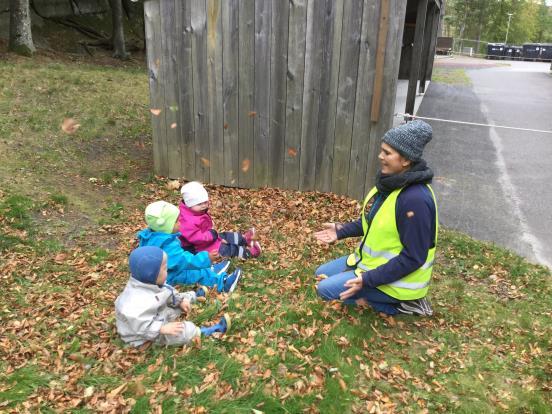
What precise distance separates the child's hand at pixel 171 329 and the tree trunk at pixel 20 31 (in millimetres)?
10997

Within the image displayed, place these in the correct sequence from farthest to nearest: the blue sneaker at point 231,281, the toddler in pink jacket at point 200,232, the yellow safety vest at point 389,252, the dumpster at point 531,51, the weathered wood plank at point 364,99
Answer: the dumpster at point 531,51, the weathered wood plank at point 364,99, the toddler in pink jacket at point 200,232, the blue sneaker at point 231,281, the yellow safety vest at point 389,252

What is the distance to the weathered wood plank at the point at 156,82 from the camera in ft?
21.6

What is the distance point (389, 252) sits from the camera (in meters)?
3.65

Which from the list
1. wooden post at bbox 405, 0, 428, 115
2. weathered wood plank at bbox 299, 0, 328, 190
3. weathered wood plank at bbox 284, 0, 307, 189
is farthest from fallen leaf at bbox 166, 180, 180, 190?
wooden post at bbox 405, 0, 428, 115

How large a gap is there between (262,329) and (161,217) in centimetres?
125

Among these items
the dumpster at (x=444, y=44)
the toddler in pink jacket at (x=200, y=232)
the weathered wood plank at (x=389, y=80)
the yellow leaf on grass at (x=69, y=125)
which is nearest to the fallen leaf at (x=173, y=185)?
the toddler in pink jacket at (x=200, y=232)

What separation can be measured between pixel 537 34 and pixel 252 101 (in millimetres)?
86597

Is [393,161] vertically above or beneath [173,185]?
above

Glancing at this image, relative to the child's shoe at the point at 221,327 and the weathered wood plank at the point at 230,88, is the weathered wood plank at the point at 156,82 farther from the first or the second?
the child's shoe at the point at 221,327

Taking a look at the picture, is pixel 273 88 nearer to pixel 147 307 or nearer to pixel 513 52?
pixel 147 307

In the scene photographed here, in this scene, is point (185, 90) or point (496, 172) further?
point (496, 172)

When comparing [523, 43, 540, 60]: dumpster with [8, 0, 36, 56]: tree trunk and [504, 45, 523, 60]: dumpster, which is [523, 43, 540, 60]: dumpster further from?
[8, 0, 36, 56]: tree trunk

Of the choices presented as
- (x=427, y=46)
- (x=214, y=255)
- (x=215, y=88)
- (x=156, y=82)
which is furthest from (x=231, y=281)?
(x=427, y=46)

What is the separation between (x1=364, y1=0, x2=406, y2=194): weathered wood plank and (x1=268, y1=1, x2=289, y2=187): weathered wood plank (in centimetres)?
120
